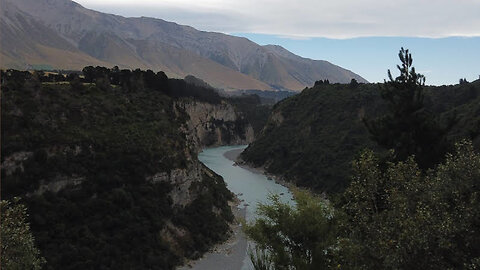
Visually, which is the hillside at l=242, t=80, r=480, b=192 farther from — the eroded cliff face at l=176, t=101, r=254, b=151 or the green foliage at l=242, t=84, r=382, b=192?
the eroded cliff face at l=176, t=101, r=254, b=151

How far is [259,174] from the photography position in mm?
99938

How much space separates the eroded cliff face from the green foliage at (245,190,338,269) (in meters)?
115

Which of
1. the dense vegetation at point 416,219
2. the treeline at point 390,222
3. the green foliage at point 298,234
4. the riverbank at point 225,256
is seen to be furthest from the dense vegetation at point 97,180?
the dense vegetation at point 416,219

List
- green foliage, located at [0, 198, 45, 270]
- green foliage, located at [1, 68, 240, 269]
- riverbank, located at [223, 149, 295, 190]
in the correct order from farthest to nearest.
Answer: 1. riverbank, located at [223, 149, 295, 190]
2. green foliage, located at [1, 68, 240, 269]
3. green foliage, located at [0, 198, 45, 270]

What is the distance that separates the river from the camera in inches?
1732

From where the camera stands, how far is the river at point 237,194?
4400cm

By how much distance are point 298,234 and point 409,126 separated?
1296 centimetres

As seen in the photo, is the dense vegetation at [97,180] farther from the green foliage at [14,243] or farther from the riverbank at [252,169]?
the riverbank at [252,169]

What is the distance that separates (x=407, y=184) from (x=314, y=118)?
3577 inches

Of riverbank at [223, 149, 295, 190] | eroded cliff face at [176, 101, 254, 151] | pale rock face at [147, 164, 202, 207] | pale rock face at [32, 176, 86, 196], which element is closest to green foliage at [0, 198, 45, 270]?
pale rock face at [32, 176, 86, 196]

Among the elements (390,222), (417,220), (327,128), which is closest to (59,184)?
(390,222)

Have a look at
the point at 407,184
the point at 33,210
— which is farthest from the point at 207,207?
the point at 407,184

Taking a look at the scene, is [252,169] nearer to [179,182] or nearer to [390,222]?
[179,182]

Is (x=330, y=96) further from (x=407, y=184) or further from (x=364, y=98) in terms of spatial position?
(x=407, y=184)
